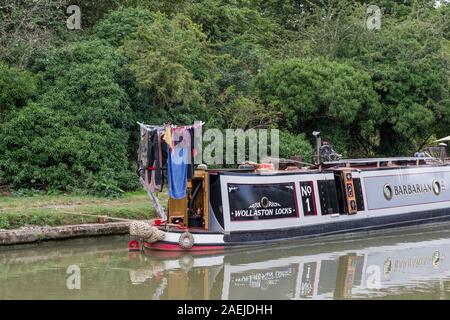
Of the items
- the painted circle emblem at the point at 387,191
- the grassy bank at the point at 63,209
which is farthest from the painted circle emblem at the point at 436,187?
the grassy bank at the point at 63,209

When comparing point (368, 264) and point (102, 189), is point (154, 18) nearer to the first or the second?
point (102, 189)

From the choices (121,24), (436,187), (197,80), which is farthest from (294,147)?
(121,24)

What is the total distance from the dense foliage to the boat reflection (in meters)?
5.19

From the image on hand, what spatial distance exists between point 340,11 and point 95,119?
10.7m

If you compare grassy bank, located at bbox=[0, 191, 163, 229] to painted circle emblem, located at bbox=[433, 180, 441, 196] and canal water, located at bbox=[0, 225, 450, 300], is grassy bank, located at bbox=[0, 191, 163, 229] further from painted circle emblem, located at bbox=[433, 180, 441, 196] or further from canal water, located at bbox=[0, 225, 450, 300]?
painted circle emblem, located at bbox=[433, 180, 441, 196]

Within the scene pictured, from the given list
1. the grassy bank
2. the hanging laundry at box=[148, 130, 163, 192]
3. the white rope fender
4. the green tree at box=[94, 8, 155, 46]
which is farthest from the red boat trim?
the green tree at box=[94, 8, 155, 46]

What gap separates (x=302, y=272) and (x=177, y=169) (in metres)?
3.03

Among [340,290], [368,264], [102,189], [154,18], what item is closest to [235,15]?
[154,18]

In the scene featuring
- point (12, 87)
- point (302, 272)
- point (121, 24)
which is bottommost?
point (302, 272)

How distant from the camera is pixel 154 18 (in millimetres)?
22047

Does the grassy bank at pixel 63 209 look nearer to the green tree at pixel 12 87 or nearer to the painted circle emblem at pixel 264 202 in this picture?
the green tree at pixel 12 87

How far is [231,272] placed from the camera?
43.9ft

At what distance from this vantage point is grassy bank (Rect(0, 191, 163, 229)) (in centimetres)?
1533

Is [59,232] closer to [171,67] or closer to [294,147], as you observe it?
[171,67]
